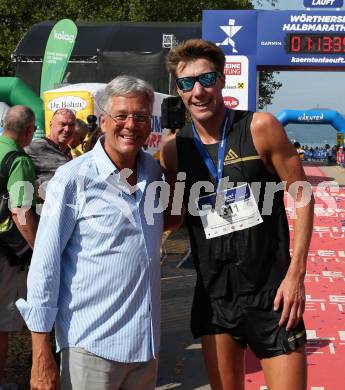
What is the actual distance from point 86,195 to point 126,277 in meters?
0.31

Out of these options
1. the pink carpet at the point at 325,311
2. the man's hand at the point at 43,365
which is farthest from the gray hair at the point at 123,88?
the pink carpet at the point at 325,311

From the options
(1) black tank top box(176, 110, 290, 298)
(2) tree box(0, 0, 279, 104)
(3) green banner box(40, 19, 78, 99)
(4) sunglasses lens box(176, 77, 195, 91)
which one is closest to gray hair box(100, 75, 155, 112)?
(4) sunglasses lens box(176, 77, 195, 91)

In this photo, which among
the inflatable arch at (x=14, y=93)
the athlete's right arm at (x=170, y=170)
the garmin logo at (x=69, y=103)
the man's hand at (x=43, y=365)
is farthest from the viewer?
the inflatable arch at (x=14, y=93)

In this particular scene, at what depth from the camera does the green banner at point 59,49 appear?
13.1 meters

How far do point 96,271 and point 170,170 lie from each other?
65 cm

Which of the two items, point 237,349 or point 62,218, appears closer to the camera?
point 62,218

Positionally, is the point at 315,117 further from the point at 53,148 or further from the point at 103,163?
the point at 103,163

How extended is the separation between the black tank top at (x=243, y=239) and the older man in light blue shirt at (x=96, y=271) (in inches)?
14.7

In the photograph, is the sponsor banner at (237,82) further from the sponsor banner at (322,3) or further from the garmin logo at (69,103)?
the garmin logo at (69,103)

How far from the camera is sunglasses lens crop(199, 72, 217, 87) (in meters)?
2.53

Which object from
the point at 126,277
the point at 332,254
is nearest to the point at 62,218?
the point at 126,277

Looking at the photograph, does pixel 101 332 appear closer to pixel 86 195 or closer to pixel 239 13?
pixel 86 195

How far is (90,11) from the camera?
29172mm

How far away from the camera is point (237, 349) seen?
2.67 metres
